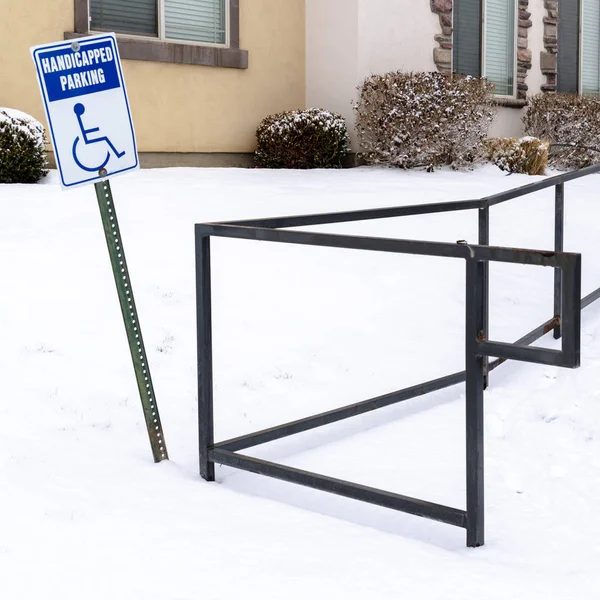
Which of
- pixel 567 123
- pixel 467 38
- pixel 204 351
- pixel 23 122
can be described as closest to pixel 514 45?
pixel 467 38

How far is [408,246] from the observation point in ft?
10.9

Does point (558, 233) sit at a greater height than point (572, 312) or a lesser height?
lesser

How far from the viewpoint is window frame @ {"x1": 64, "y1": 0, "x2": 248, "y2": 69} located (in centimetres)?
1057

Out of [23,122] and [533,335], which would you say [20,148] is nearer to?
[23,122]

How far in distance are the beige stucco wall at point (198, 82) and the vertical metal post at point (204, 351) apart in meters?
6.92

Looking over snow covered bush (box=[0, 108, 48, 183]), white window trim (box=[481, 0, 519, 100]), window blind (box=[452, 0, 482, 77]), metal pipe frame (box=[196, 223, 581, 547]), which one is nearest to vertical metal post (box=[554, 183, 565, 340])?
metal pipe frame (box=[196, 223, 581, 547])

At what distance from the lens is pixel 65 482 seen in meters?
3.79

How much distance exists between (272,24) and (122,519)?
32.6ft

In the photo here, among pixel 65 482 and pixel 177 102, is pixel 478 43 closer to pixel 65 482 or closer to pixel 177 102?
pixel 177 102

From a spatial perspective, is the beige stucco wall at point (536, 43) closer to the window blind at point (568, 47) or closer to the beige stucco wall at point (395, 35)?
the window blind at point (568, 47)

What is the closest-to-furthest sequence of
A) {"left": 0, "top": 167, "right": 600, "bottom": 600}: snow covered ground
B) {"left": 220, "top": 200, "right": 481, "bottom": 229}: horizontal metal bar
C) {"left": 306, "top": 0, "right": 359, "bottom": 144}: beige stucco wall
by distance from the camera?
1. {"left": 0, "top": 167, "right": 600, "bottom": 600}: snow covered ground
2. {"left": 220, "top": 200, "right": 481, "bottom": 229}: horizontal metal bar
3. {"left": 306, "top": 0, "right": 359, "bottom": 144}: beige stucco wall

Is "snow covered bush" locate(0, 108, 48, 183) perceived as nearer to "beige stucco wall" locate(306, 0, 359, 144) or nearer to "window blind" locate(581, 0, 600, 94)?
"beige stucco wall" locate(306, 0, 359, 144)

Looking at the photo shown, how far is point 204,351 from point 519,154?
32.2 ft

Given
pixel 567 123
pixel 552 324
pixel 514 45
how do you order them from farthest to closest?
1. pixel 514 45
2. pixel 567 123
3. pixel 552 324
